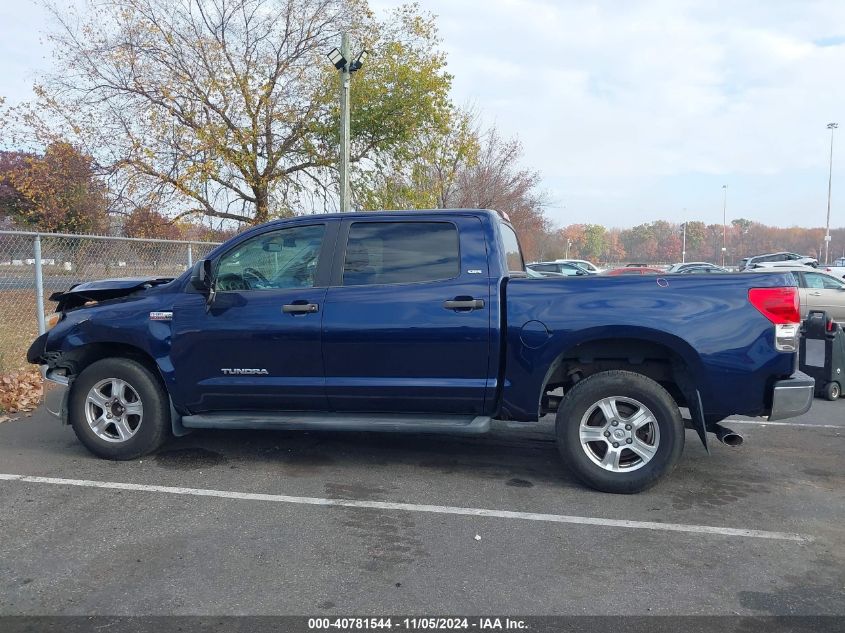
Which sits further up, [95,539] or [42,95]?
[42,95]

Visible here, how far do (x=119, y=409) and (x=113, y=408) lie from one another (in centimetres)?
5

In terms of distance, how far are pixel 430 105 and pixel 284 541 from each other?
1319 centimetres

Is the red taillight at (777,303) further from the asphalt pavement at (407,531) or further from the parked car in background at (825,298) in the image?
the parked car in background at (825,298)

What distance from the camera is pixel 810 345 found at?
20.8 ft

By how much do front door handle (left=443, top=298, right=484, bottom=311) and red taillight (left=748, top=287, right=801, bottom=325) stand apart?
1.76 meters

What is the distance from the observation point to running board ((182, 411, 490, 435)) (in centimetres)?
459

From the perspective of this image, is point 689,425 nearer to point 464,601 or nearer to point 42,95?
point 464,601

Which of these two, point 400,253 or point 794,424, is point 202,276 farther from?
point 794,424

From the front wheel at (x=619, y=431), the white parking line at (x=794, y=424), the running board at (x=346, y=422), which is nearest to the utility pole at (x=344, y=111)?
the running board at (x=346, y=422)

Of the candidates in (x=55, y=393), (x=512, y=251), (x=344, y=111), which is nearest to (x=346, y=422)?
(x=512, y=251)

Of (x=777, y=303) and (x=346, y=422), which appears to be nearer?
(x=777, y=303)

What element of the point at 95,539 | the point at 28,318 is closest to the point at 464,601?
the point at 95,539

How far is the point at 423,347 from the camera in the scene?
15.1 feet

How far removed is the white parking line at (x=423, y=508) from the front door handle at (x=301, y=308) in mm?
1304
